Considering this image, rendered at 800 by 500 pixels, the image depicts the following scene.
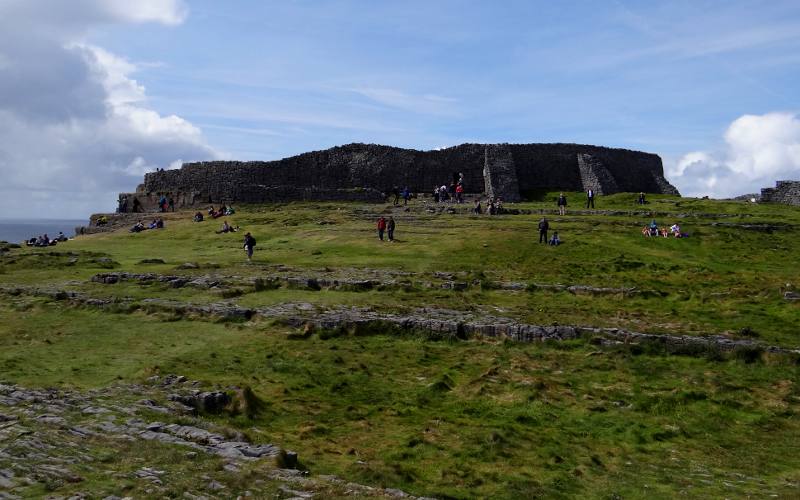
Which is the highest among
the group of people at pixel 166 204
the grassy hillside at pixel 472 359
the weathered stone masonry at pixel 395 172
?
the weathered stone masonry at pixel 395 172

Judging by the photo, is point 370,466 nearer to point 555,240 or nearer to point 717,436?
point 717,436

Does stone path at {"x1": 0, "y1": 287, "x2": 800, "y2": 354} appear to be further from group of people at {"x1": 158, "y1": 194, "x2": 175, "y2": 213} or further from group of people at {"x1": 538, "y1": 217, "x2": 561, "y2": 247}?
group of people at {"x1": 158, "y1": 194, "x2": 175, "y2": 213}

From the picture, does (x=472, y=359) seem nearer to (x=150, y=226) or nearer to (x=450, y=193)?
(x=150, y=226)

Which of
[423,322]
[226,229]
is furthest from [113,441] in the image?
[226,229]

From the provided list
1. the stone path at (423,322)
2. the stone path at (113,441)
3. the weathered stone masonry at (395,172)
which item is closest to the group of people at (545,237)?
the stone path at (423,322)

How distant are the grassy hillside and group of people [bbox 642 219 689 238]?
73.9 inches

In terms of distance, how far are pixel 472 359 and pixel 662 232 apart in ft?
82.9

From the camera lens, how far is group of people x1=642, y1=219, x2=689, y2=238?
41.1 m

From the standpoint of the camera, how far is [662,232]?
41750mm

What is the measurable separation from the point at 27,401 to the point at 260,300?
42.5ft

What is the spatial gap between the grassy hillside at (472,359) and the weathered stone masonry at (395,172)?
2599cm

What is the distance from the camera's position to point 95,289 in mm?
29047

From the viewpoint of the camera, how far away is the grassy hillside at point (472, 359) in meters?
13.3

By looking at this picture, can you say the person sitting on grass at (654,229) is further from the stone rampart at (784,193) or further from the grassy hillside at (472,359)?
the stone rampart at (784,193)
